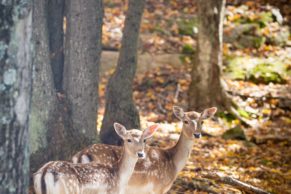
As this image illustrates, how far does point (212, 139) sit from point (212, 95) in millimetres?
1425

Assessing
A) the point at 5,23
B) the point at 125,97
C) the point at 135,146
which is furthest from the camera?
the point at 125,97

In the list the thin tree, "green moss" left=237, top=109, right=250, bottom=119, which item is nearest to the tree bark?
the thin tree

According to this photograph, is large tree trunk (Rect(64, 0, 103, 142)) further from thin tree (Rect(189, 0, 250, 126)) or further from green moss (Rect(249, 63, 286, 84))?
green moss (Rect(249, 63, 286, 84))

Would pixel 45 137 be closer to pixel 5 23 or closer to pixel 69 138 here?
pixel 69 138

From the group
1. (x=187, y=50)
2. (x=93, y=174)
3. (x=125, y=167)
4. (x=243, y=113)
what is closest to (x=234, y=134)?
(x=243, y=113)

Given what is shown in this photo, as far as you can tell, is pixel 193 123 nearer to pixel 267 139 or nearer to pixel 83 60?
pixel 83 60

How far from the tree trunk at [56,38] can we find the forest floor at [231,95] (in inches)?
89.1

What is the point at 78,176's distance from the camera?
7086 millimetres

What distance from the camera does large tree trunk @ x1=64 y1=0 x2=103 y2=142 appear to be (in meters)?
9.12

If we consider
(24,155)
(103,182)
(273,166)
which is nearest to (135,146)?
(103,182)

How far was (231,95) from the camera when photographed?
47.0ft

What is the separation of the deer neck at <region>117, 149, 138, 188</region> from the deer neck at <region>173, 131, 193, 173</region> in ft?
3.58

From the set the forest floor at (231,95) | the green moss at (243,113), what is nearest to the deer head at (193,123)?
the forest floor at (231,95)

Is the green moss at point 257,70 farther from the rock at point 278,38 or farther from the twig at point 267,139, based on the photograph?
the twig at point 267,139
